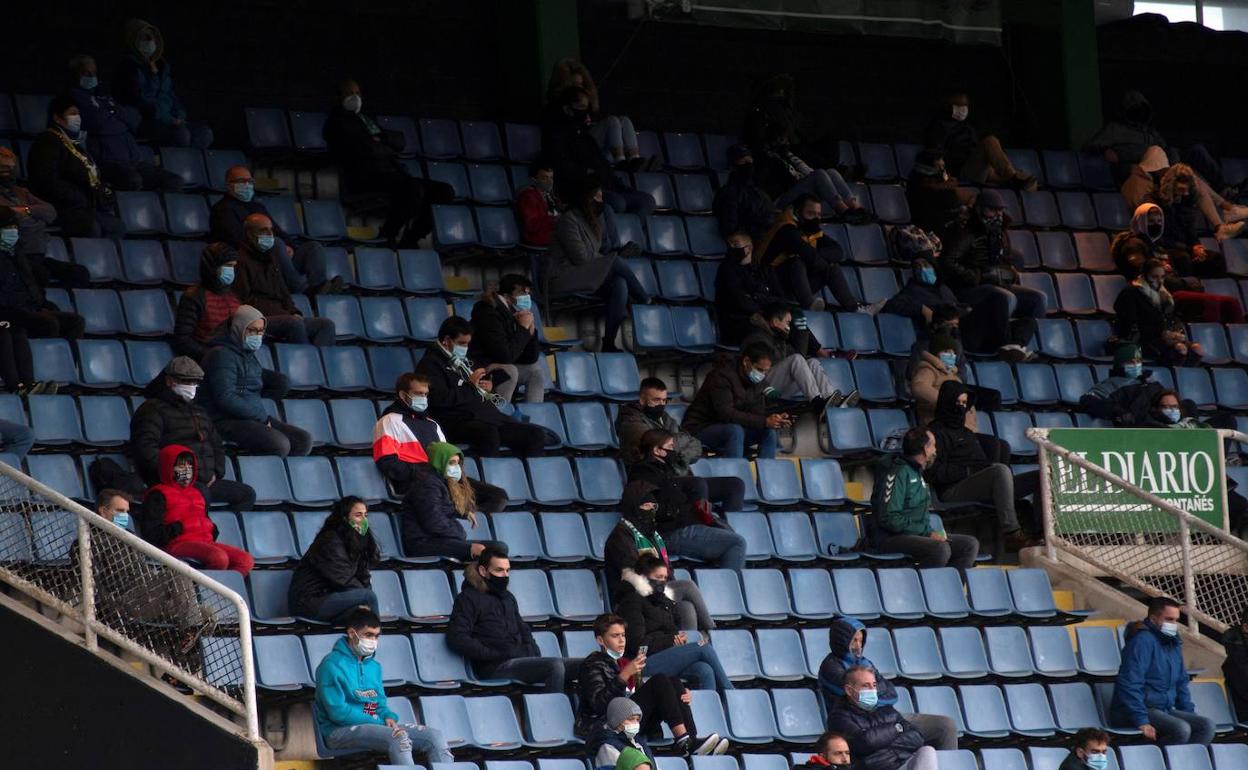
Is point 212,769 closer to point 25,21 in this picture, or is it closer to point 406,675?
point 406,675

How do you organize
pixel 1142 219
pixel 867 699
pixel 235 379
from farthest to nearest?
pixel 1142 219 < pixel 235 379 < pixel 867 699

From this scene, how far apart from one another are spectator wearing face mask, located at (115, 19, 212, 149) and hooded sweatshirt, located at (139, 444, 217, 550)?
3.56 meters

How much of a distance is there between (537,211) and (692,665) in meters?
4.01

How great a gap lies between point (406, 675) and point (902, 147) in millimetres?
7280

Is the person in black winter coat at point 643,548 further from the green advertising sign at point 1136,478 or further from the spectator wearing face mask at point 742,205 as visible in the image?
the spectator wearing face mask at point 742,205

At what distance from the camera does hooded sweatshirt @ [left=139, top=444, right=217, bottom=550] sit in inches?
368

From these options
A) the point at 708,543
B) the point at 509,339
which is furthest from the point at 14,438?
the point at 708,543

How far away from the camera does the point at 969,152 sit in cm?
1522

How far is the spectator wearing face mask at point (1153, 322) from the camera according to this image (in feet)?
45.6

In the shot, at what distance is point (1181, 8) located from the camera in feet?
57.1

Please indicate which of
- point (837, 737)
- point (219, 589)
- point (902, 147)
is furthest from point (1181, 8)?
point (219, 589)

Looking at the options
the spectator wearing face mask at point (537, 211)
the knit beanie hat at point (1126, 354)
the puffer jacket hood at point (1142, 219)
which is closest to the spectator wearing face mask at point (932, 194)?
the puffer jacket hood at point (1142, 219)

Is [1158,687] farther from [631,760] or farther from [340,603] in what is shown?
[340,603]

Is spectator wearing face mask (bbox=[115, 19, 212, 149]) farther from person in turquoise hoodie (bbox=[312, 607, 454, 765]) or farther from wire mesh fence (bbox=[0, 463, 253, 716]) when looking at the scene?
person in turquoise hoodie (bbox=[312, 607, 454, 765])
